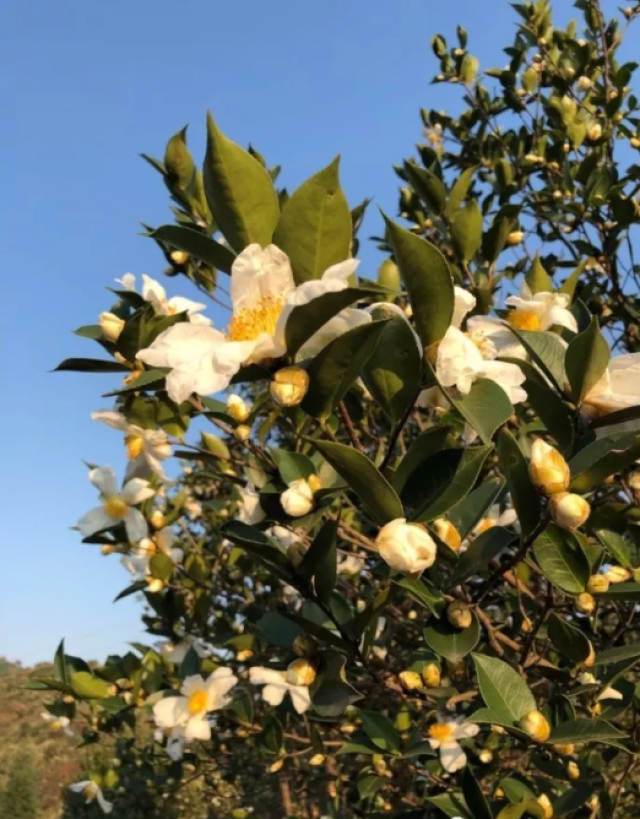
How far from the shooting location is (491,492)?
1208mm

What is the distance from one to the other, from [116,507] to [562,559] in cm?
114

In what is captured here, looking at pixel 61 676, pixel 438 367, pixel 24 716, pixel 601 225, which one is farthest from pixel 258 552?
pixel 24 716

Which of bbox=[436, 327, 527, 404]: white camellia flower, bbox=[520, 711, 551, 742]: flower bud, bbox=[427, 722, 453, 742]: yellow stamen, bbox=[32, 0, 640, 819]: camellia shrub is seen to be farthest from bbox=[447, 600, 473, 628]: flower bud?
bbox=[427, 722, 453, 742]: yellow stamen

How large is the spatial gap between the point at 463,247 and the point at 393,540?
126 cm

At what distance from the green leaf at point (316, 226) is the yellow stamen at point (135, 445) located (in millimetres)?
698

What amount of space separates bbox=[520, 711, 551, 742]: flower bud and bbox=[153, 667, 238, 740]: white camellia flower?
1.03m

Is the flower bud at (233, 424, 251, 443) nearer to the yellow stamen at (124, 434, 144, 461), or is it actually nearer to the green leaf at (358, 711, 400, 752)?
the yellow stamen at (124, 434, 144, 461)

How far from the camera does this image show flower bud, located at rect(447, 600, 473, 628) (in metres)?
1.02

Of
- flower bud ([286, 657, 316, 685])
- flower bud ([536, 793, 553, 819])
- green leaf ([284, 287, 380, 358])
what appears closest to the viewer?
green leaf ([284, 287, 380, 358])

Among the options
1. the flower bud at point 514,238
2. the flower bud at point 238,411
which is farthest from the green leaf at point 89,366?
the flower bud at point 514,238

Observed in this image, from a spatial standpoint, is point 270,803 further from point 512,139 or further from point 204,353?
point 204,353

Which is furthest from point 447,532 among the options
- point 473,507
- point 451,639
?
point 451,639

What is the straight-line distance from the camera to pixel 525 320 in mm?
1249

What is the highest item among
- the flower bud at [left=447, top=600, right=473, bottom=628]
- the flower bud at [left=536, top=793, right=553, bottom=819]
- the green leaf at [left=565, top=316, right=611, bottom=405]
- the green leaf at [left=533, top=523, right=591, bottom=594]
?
the green leaf at [left=565, top=316, right=611, bottom=405]
